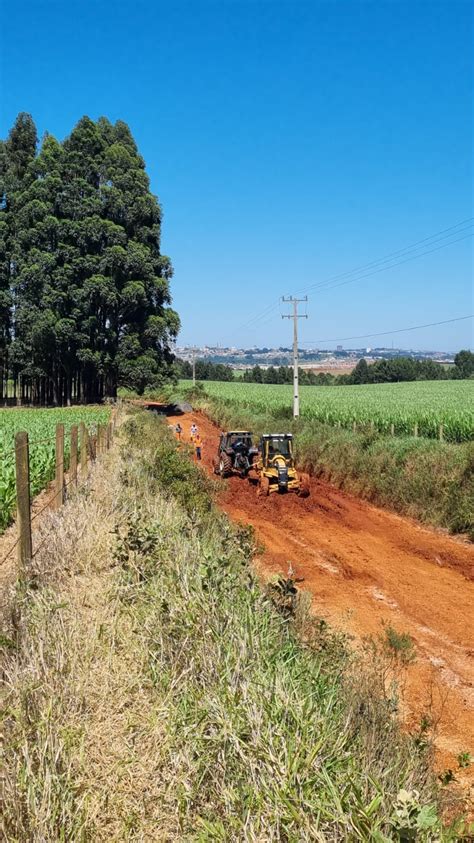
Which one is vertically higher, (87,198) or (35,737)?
(87,198)

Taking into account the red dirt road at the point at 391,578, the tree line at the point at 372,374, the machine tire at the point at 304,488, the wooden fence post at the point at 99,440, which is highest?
the tree line at the point at 372,374

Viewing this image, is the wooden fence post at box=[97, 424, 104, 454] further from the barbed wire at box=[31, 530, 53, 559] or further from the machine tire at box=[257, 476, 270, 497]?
the barbed wire at box=[31, 530, 53, 559]

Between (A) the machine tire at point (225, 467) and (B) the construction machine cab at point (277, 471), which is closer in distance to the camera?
(B) the construction machine cab at point (277, 471)

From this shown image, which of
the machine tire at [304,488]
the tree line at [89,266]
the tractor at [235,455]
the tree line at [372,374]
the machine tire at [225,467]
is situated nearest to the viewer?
the machine tire at [304,488]

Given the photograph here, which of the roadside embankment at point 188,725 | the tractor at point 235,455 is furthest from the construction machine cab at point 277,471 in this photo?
the roadside embankment at point 188,725

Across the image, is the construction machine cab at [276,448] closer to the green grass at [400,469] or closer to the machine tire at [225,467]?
the machine tire at [225,467]

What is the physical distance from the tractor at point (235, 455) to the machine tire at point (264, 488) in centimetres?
229

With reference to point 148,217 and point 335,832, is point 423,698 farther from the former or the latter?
point 148,217

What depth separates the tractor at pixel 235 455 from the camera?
2042cm

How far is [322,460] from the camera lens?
70.4 ft

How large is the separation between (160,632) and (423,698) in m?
4.18

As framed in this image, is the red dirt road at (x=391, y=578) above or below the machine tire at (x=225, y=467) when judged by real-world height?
below

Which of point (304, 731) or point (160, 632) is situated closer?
point (304, 731)

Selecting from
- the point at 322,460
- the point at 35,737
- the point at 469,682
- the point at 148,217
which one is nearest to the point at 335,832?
the point at 35,737
